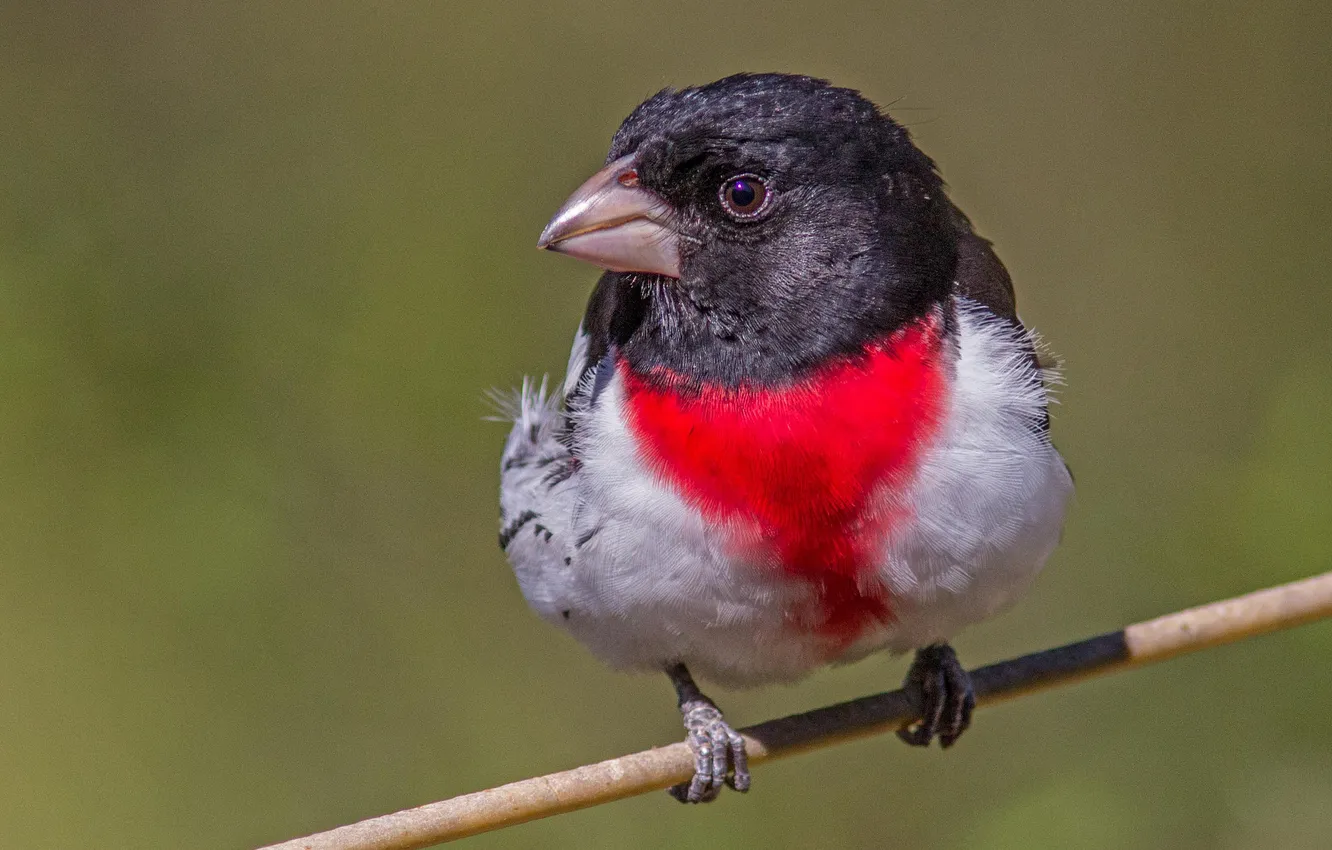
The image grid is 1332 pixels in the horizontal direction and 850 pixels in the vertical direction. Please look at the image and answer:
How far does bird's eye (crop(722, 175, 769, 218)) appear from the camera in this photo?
2.78 meters

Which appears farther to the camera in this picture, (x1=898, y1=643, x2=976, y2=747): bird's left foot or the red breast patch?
(x1=898, y1=643, x2=976, y2=747): bird's left foot

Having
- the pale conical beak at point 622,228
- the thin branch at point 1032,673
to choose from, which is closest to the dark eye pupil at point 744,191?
the pale conical beak at point 622,228

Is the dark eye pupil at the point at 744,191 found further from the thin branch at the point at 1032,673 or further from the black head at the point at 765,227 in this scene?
the thin branch at the point at 1032,673

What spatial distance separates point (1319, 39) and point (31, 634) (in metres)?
4.64

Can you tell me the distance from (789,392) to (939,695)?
3.17 ft

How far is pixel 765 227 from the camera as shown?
2783 millimetres

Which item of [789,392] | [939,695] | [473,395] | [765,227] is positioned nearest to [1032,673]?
[939,695]

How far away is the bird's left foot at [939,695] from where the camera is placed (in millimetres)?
3348

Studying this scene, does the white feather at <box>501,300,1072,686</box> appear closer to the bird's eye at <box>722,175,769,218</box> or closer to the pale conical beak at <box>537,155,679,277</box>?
the pale conical beak at <box>537,155,679,277</box>

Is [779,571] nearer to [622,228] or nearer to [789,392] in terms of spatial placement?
[789,392]

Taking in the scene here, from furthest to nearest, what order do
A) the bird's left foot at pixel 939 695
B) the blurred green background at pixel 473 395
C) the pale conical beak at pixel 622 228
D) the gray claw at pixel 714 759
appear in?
the blurred green background at pixel 473 395, the bird's left foot at pixel 939 695, the gray claw at pixel 714 759, the pale conical beak at pixel 622 228

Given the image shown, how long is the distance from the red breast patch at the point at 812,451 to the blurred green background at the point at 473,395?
151cm

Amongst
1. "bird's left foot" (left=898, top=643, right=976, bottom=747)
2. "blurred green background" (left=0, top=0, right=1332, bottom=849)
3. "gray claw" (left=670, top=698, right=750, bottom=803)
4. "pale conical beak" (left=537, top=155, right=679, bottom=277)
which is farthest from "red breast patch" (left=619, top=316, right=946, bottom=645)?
"blurred green background" (left=0, top=0, right=1332, bottom=849)

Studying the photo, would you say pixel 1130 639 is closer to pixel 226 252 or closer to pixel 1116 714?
pixel 1116 714
